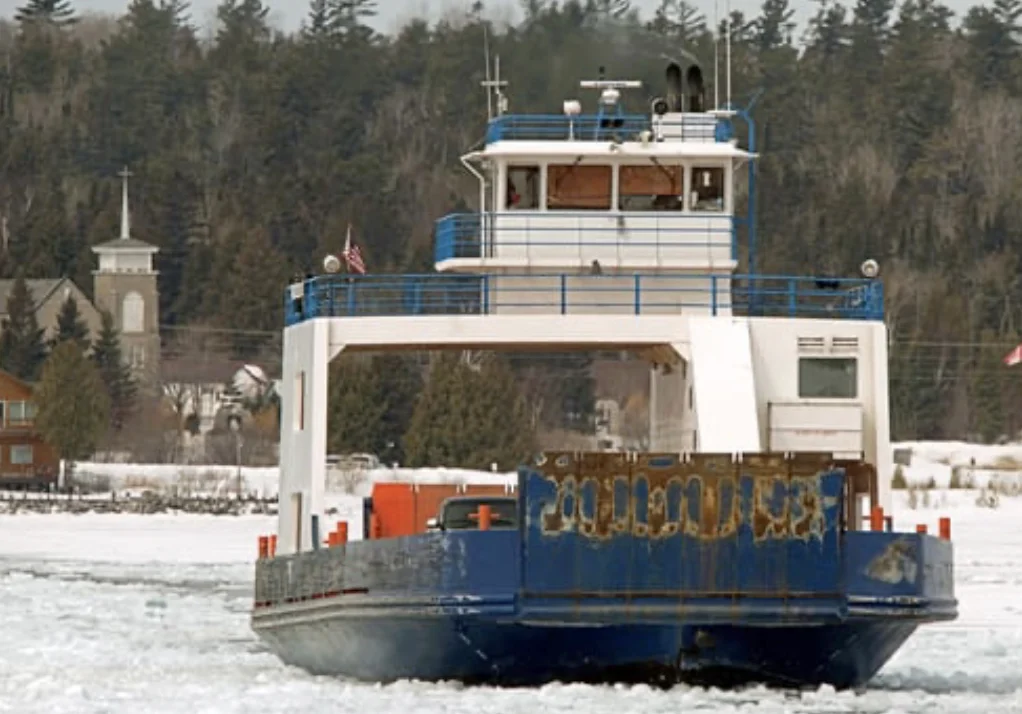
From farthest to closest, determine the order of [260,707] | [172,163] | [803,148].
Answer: [172,163], [803,148], [260,707]

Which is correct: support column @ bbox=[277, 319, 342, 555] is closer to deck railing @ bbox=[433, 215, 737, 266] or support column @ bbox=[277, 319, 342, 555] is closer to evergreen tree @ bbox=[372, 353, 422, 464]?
deck railing @ bbox=[433, 215, 737, 266]

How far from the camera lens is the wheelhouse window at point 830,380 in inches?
1037

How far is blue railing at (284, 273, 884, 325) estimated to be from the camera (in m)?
26.9

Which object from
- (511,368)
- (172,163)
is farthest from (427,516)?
(172,163)

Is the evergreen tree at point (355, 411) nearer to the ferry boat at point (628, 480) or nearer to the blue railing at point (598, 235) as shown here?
the ferry boat at point (628, 480)

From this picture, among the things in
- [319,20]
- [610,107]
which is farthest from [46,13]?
[610,107]

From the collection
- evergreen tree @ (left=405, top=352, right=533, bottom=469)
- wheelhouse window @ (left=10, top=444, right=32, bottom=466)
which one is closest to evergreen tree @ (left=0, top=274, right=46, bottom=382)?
wheelhouse window @ (left=10, top=444, right=32, bottom=466)

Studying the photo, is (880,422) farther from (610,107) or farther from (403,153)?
(403,153)

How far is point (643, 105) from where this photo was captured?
3425 inches

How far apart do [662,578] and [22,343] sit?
96.3 m

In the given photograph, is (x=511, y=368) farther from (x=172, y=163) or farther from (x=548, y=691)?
(x=548, y=691)

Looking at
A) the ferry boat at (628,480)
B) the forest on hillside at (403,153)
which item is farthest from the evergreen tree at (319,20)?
the ferry boat at (628,480)

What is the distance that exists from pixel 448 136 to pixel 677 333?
397 ft

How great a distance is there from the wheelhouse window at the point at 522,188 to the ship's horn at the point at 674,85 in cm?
160
